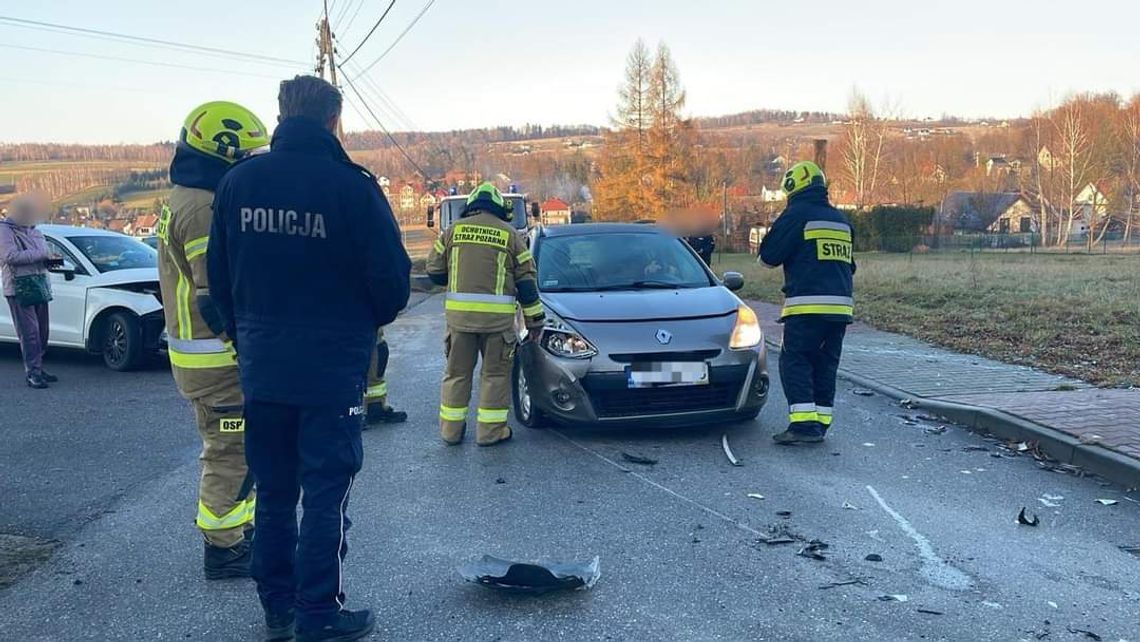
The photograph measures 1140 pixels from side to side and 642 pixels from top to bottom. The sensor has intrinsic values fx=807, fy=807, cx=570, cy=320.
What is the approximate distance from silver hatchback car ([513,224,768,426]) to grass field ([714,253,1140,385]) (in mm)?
2824

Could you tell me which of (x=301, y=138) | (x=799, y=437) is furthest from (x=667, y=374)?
(x=301, y=138)

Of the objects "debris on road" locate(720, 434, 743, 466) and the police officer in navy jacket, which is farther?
"debris on road" locate(720, 434, 743, 466)

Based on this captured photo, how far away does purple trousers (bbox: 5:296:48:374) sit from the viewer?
8047 mm

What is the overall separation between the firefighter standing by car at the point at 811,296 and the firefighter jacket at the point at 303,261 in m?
3.65

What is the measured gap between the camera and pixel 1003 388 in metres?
7.11

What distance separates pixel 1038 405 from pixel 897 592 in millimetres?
3647

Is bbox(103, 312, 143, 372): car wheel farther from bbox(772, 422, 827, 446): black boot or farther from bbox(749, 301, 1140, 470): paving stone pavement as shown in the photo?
bbox(749, 301, 1140, 470): paving stone pavement

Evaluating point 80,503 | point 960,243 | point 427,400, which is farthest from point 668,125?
point 80,503

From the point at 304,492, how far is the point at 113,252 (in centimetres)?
853

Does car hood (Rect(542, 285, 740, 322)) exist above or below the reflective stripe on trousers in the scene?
above

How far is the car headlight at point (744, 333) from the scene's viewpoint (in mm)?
5777

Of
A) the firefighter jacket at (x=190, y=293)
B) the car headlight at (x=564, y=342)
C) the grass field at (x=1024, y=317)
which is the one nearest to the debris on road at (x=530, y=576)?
the firefighter jacket at (x=190, y=293)

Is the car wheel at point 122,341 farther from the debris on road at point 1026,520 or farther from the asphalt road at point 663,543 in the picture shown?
the debris on road at point 1026,520

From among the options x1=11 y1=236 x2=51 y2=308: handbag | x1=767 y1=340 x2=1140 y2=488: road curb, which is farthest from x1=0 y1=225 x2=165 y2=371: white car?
x1=767 y1=340 x2=1140 y2=488: road curb
